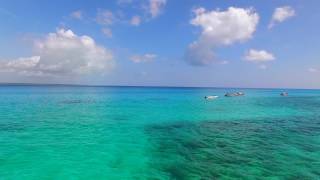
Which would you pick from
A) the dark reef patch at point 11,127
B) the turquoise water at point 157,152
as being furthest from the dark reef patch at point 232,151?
the dark reef patch at point 11,127

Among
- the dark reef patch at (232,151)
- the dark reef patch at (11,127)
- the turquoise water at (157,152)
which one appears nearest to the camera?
the turquoise water at (157,152)

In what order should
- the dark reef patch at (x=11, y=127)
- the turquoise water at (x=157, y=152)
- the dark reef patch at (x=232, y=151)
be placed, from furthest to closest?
the dark reef patch at (x=11, y=127), the dark reef patch at (x=232, y=151), the turquoise water at (x=157, y=152)

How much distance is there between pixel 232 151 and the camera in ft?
52.7

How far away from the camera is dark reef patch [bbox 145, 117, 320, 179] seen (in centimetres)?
1237

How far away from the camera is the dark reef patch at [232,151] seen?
12.4m

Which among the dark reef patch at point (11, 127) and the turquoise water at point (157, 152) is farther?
the dark reef patch at point (11, 127)

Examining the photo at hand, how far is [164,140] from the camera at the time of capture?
19.3 m

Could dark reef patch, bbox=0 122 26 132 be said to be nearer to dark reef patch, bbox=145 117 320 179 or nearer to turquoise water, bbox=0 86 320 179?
turquoise water, bbox=0 86 320 179

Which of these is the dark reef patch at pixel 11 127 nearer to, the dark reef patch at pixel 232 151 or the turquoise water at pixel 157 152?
the turquoise water at pixel 157 152

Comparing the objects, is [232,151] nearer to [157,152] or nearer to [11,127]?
[157,152]

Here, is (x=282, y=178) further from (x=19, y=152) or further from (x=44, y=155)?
(x=19, y=152)

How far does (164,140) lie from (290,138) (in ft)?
33.4

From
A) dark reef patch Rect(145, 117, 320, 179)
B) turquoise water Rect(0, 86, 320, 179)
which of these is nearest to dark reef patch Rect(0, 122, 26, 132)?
turquoise water Rect(0, 86, 320, 179)

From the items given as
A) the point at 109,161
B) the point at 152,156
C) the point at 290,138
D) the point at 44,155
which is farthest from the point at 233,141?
the point at 44,155
